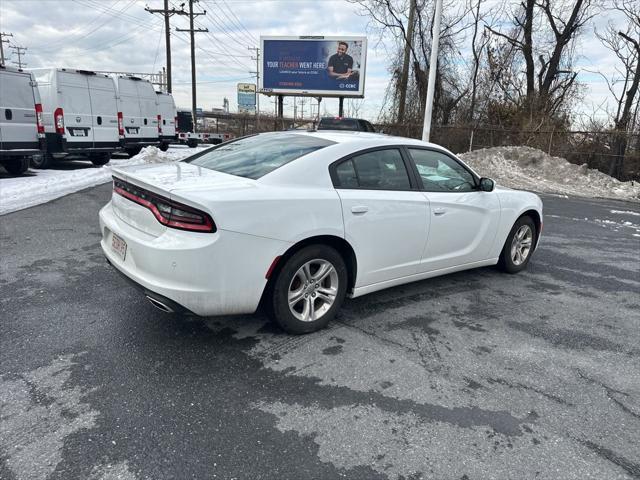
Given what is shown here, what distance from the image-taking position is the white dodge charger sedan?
117 inches

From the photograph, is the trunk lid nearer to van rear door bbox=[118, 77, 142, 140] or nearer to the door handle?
the door handle

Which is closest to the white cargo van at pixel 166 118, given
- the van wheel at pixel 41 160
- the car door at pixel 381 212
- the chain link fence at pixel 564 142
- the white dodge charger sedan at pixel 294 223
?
the van wheel at pixel 41 160

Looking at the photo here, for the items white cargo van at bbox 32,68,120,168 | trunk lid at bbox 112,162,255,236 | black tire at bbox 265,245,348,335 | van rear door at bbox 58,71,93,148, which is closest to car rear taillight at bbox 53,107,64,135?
white cargo van at bbox 32,68,120,168

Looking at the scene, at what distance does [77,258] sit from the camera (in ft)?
17.0

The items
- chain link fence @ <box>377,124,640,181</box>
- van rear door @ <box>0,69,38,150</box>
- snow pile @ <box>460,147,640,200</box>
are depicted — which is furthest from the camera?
chain link fence @ <box>377,124,640,181</box>

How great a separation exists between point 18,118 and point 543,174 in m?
16.2

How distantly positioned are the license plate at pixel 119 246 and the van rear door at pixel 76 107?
1074 cm

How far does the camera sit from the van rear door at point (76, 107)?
12.2 m

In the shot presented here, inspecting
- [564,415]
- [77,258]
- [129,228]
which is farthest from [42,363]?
[564,415]

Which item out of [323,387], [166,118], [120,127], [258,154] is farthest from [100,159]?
[323,387]

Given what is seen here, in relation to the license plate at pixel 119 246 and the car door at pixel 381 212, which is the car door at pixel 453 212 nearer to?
the car door at pixel 381 212

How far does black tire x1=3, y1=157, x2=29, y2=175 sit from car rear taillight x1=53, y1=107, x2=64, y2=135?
1.51 metres

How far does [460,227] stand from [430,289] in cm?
73

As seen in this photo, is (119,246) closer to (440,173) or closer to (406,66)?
(440,173)
